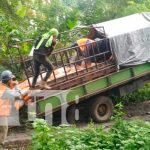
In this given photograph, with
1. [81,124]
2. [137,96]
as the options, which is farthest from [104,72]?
[137,96]

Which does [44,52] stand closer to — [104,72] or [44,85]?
[44,85]

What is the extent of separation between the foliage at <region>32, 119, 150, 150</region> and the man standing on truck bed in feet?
10.9

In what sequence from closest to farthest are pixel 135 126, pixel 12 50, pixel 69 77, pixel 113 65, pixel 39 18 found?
pixel 135 126 → pixel 69 77 → pixel 113 65 → pixel 12 50 → pixel 39 18

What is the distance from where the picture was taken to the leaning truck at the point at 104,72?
1084 centimetres

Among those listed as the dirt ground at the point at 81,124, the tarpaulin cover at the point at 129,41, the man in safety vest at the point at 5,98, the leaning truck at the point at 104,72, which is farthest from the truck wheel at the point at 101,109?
the man in safety vest at the point at 5,98

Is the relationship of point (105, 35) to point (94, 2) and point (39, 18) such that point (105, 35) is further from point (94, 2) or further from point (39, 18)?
point (94, 2)

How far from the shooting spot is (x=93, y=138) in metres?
6.92

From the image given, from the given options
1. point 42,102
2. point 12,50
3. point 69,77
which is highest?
point 12,50

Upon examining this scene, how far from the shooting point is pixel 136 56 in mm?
11984

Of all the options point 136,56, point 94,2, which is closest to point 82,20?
point 94,2

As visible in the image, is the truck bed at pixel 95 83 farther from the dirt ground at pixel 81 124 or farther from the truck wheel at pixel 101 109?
the dirt ground at pixel 81 124

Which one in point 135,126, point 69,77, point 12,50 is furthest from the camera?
point 12,50

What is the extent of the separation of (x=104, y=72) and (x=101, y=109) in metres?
1.08

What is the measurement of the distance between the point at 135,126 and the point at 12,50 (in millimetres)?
7518
